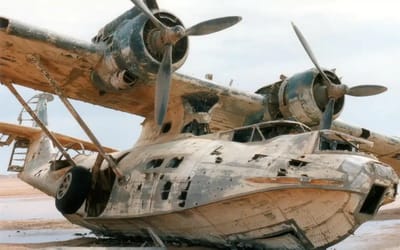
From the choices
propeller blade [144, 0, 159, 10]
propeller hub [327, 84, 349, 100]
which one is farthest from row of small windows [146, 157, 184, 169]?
propeller hub [327, 84, 349, 100]

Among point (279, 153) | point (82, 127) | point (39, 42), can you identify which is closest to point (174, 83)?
point (82, 127)

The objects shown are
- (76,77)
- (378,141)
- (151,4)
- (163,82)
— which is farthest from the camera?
(378,141)

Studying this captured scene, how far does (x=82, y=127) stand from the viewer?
11312mm

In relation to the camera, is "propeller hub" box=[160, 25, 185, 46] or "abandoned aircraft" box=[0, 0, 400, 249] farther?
"propeller hub" box=[160, 25, 185, 46]

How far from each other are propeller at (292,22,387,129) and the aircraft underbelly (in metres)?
4.47

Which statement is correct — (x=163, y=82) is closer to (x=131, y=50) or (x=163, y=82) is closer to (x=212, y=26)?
(x=131, y=50)

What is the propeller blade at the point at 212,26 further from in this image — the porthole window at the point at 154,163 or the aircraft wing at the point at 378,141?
the aircraft wing at the point at 378,141

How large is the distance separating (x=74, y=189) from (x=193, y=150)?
3.10m

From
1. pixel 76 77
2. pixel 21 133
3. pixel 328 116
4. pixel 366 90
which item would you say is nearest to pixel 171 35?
pixel 76 77

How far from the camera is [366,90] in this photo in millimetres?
12773

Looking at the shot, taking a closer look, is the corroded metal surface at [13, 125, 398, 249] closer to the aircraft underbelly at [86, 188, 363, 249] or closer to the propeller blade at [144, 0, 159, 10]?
the aircraft underbelly at [86, 188, 363, 249]

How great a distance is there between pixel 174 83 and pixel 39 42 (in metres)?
3.13

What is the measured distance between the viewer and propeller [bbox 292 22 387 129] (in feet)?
40.5

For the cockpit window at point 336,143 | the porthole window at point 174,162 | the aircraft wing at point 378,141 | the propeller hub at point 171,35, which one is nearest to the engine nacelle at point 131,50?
the propeller hub at point 171,35
